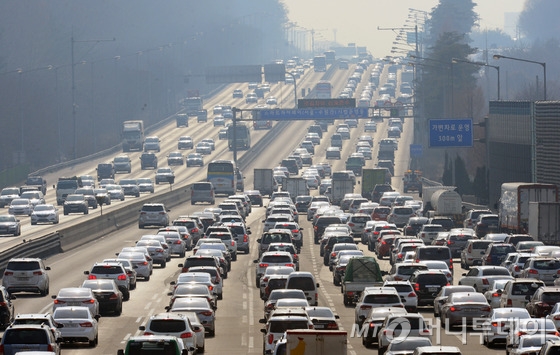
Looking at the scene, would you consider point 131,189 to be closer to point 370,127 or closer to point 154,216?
point 154,216

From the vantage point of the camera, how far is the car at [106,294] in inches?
1788

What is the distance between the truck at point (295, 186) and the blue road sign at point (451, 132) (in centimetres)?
1145

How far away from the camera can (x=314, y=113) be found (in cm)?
16125

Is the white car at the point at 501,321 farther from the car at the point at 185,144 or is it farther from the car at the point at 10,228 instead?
the car at the point at 185,144

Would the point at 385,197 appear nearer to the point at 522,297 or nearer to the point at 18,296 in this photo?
the point at 18,296

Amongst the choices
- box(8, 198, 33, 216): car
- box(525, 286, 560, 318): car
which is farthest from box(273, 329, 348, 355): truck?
box(8, 198, 33, 216): car

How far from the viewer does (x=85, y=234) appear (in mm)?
78750

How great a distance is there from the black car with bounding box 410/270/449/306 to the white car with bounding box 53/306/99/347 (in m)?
12.6

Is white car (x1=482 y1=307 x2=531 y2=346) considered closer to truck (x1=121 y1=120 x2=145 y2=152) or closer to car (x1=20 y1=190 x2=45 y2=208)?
car (x1=20 y1=190 x2=45 y2=208)

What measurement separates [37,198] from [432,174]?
54.3 metres

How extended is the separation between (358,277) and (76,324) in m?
13.5

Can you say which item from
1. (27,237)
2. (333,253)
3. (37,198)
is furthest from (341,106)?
(333,253)

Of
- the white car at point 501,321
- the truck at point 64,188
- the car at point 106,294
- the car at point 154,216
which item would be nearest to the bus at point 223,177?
the truck at point 64,188

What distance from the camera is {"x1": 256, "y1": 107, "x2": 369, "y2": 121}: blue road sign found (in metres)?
161
